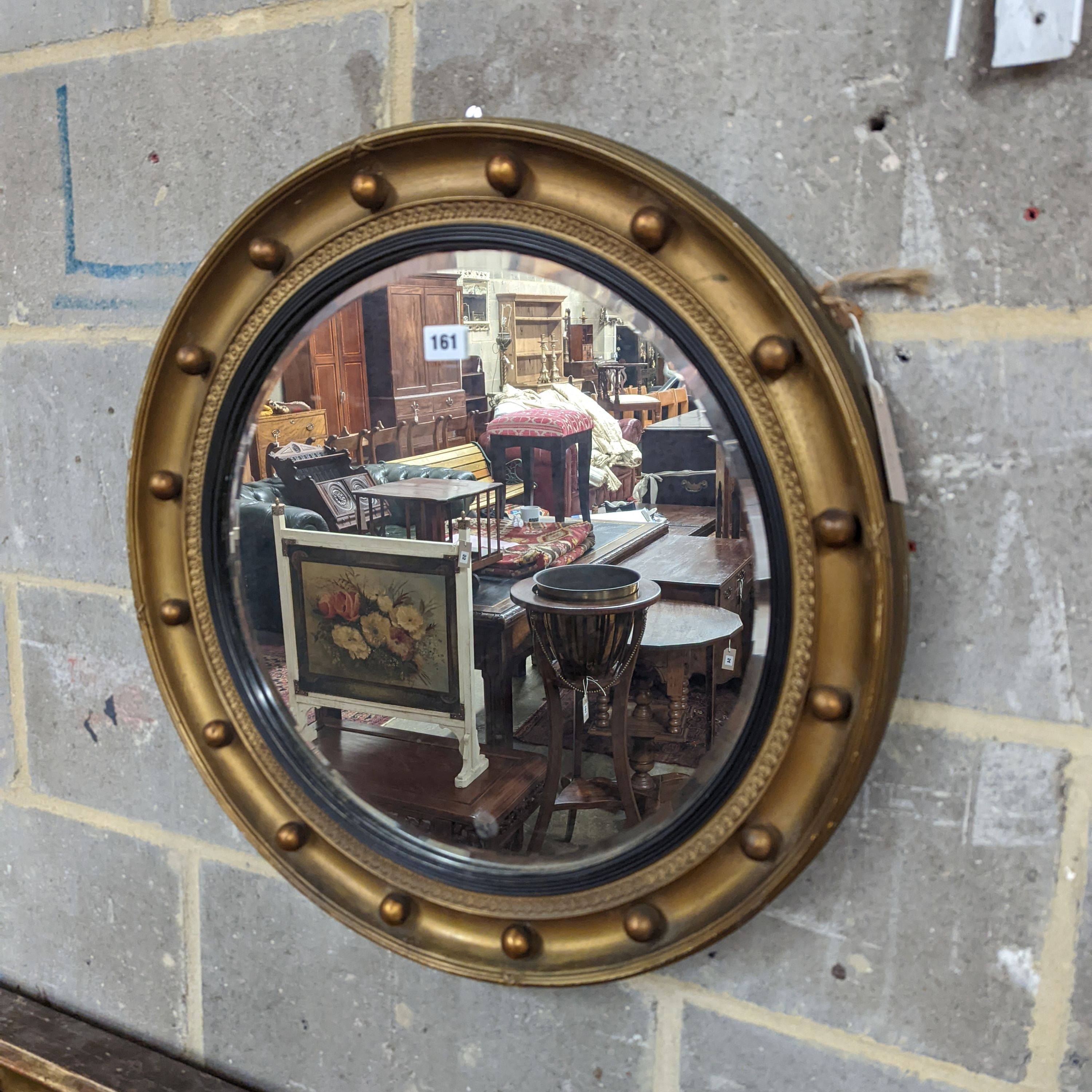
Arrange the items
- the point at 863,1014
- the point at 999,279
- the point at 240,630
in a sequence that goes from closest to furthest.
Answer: the point at 999,279 → the point at 863,1014 → the point at 240,630

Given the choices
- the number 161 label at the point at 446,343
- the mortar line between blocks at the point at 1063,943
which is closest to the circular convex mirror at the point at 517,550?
the number 161 label at the point at 446,343

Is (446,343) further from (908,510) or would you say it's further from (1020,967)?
(1020,967)

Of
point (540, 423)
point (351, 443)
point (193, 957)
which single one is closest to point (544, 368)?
point (540, 423)

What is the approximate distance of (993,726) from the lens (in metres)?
0.57

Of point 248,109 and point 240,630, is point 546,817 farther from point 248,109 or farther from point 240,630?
point 248,109

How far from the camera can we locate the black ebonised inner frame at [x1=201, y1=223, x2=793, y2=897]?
57 cm

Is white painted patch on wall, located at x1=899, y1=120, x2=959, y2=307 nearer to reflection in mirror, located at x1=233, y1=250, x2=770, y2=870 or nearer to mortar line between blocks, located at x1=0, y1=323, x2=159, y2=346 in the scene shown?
reflection in mirror, located at x1=233, y1=250, x2=770, y2=870

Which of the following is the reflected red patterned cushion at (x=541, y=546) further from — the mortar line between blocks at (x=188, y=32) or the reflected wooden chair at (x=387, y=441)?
the mortar line between blocks at (x=188, y=32)

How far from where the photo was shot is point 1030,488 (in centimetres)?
54

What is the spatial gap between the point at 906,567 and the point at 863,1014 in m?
0.32

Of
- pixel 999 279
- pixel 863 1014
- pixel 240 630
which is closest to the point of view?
pixel 999 279

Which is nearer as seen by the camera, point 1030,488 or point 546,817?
point 1030,488

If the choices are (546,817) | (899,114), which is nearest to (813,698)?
(546,817)

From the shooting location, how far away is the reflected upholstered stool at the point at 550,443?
2.03ft
